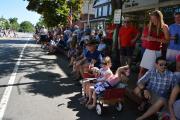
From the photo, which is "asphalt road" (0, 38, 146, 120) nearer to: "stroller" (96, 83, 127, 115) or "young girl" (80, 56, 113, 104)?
"stroller" (96, 83, 127, 115)

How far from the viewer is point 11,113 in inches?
301

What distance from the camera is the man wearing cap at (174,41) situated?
845 centimetres

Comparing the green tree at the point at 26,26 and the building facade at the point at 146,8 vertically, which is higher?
the building facade at the point at 146,8

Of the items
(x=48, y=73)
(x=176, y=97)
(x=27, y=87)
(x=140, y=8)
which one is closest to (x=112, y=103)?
(x=176, y=97)

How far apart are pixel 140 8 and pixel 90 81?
1640 cm

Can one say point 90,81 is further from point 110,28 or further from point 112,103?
point 110,28

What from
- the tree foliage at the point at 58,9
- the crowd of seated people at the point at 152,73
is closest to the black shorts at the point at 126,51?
the crowd of seated people at the point at 152,73

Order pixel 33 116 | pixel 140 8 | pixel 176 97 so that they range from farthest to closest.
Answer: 1. pixel 140 8
2. pixel 33 116
3. pixel 176 97

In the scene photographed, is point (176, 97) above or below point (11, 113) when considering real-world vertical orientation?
above

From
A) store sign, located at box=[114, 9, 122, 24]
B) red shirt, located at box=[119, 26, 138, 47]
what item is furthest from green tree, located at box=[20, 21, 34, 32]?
red shirt, located at box=[119, 26, 138, 47]

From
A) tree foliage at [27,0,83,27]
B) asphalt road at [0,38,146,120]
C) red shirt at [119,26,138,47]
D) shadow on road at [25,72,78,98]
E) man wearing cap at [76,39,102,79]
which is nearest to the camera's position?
asphalt road at [0,38,146,120]

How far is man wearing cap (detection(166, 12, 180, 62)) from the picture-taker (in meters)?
8.45

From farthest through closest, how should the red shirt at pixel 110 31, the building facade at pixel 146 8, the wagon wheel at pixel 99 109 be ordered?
1. the building facade at pixel 146 8
2. the red shirt at pixel 110 31
3. the wagon wheel at pixel 99 109

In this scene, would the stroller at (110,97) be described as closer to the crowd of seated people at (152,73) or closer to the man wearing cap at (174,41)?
the crowd of seated people at (152,73)
